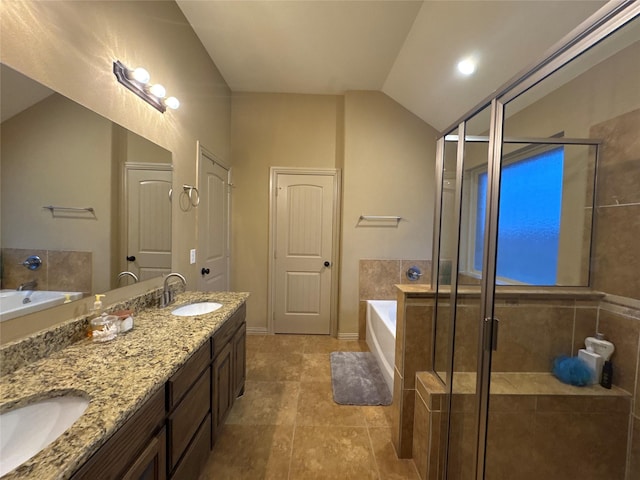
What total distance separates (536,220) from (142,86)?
99.3 inches

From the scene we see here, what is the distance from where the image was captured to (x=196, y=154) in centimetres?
235

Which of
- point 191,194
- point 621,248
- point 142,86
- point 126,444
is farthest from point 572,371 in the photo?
point 142,86

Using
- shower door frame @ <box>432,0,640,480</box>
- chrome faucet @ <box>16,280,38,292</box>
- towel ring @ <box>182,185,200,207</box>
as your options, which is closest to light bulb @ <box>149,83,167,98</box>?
towel ring @ <box>182,185,200,207</box>

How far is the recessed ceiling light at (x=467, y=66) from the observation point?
2.08 metres

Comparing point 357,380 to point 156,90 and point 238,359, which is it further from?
point 156,90

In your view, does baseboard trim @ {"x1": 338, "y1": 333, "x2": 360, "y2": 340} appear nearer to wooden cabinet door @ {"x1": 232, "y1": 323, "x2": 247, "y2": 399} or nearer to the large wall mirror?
wooden cabinet door @ {"x1": 232, "y1": 323, "x2": 247, "y2": 399}

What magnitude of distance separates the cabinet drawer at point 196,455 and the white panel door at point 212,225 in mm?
1327

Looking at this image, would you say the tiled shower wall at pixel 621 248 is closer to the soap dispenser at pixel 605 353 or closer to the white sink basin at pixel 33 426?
the soap dispenser at pixel 605 353

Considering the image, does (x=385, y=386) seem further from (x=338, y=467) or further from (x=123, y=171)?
(x=123, y=171)

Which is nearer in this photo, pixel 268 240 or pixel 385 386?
pixel 385 386

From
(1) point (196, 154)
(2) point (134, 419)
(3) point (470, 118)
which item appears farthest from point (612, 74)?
(1) point (196, 154)

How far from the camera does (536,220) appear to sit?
156 centimetres

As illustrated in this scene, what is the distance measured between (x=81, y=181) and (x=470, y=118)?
77.1 inches

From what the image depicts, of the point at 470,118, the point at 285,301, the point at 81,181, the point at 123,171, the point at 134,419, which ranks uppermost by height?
the point at 470,118
